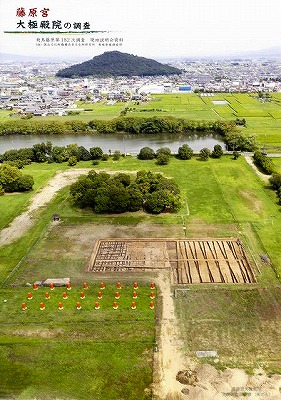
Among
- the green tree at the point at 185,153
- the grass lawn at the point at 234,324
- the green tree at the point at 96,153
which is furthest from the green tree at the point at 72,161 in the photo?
the grass lawn at the point at 234,324

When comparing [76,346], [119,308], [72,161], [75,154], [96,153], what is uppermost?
[96,153]

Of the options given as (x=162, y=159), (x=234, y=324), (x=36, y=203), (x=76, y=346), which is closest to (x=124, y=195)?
(x=36, y=203)

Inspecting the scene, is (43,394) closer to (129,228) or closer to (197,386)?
(197,386)

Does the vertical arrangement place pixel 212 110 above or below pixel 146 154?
above

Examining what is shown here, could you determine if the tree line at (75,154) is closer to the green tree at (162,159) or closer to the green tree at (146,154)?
the green tree at (146,154)

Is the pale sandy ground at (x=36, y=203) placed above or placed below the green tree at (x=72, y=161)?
below

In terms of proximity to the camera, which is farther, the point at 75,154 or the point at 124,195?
the point at 75,154

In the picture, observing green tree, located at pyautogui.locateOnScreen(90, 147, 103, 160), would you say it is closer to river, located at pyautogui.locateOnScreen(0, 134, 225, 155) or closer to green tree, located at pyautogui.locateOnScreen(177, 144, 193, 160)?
river, located at pyautogui.locateOnScreen(0, 134, 225, 155)

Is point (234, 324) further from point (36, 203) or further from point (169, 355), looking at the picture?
point (36, 203)
